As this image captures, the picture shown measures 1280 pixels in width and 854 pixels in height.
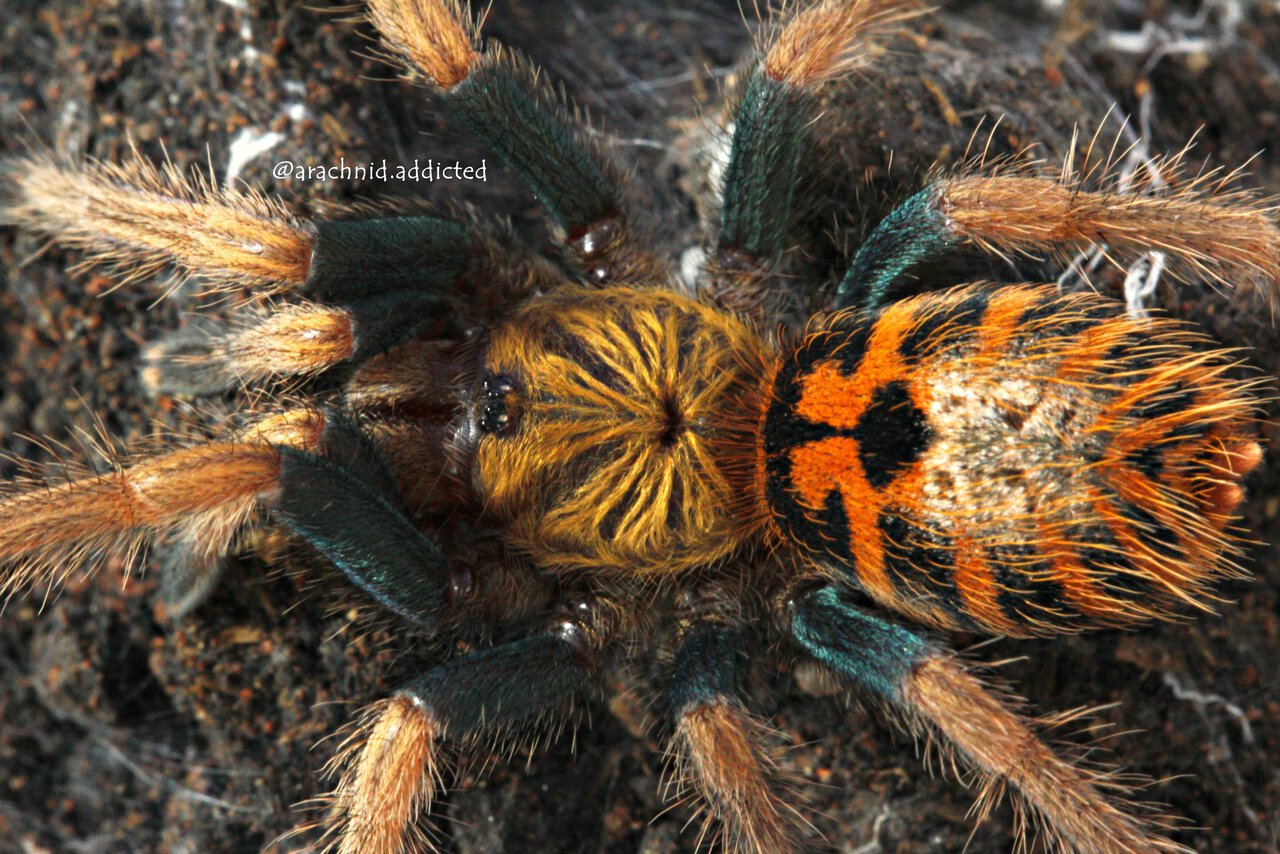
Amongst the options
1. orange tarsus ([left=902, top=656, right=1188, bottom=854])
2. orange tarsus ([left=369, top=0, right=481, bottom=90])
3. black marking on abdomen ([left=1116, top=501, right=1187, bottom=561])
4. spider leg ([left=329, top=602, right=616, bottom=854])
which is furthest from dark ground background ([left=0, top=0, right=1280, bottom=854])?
black marking on abdomen ([left=1116, top=501, right=1187, bottom=561])

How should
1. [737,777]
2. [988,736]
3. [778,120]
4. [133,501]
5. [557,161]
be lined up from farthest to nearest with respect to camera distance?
[557,161], [778,120], [737,777], [988,736], [133,501]

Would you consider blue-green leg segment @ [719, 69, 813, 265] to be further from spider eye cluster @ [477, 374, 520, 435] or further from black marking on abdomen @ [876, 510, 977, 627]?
black marking on abdomen @ [876, 510, 977, 627]

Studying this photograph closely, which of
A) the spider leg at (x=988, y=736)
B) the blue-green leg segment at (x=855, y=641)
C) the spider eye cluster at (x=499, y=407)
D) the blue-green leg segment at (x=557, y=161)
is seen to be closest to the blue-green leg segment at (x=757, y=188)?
the blue-green leg segment at (x=557, y=161)

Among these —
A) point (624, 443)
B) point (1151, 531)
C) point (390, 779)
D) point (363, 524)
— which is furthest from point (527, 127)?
point (1151, 531)

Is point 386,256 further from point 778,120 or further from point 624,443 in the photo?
point 778,120

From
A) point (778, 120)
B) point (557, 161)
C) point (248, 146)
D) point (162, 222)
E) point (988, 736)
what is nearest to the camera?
point (988, 736)

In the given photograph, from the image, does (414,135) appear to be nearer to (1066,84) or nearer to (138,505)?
(138,505)

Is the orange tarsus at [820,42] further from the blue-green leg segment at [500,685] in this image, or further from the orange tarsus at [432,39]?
the blue-green leg segment at [500,685]
